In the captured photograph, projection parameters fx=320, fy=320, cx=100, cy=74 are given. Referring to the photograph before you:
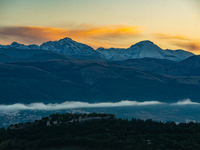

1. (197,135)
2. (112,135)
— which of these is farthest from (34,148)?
(197,135)

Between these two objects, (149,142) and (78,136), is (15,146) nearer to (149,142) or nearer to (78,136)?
(78,136)

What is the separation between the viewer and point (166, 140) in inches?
7205

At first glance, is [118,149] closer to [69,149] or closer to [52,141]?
A: [69,149]

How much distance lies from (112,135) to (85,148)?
83.2 ft

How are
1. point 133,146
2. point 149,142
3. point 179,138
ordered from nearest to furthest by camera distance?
1. point 133,146
2. point 149,142
3. point 179,138

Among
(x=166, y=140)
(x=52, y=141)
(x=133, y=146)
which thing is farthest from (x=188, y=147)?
(x=52, y=141)

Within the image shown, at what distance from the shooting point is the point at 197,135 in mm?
199250

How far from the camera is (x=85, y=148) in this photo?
6964 inches

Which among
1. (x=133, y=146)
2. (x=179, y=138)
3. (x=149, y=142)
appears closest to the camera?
(x=133, y=146)

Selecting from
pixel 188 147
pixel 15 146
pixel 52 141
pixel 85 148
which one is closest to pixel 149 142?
pixel 188 147

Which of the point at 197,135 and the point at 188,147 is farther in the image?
the point at 197,135

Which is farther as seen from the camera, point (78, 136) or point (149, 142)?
point (78, 136)

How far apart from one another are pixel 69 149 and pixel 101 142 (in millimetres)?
18269

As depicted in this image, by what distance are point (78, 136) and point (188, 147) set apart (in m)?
67.0
